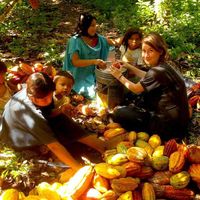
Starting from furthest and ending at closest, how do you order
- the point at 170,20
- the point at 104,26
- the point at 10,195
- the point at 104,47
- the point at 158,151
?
the point at 104,26 < the point at 170,20 < the point at 104,47 < the point at 158,151 < the point at 10,195

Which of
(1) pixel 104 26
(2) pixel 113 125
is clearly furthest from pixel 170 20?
(2) pixel 113 125

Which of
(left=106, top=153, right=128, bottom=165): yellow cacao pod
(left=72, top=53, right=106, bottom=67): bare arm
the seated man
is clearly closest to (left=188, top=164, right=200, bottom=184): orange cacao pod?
(left=106, top=153, right=128, bottom=165): yellow cacao pod

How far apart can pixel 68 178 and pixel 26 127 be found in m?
0.64

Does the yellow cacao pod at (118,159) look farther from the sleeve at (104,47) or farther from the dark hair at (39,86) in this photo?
the sleeve at (104,47)

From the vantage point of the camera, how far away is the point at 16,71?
506cm

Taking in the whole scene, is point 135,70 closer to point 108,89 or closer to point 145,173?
point 108,89

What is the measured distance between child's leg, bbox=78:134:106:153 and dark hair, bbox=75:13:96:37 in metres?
1.82

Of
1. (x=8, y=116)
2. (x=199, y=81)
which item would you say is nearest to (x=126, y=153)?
(x=8, y=116)

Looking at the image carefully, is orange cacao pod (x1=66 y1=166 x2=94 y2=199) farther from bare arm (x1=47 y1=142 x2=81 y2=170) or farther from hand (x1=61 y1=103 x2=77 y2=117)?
hand (x1=61 y1=103 x2=77 y2=117)

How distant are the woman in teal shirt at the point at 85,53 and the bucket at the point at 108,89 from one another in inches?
13.0

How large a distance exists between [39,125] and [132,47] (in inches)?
95.0

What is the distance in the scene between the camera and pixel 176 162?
11.2 ft

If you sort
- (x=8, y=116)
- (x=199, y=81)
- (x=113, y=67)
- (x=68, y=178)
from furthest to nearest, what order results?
(x=199, y=81)
(x=113, y=67)
(x=8, y=116)
(x=68, y=178)

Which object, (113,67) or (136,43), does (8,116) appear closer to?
(113,67)
